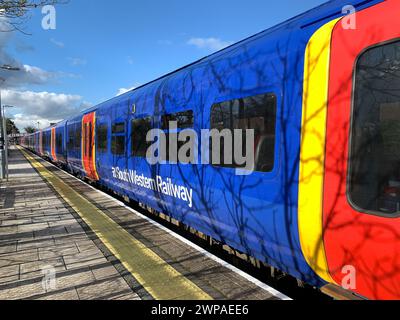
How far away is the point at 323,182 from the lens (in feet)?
9.77

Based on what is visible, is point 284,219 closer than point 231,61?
Yes

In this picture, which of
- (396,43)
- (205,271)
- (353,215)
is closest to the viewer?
(396,43)

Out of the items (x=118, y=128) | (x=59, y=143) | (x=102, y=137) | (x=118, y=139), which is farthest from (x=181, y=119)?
(x=59, y=143)

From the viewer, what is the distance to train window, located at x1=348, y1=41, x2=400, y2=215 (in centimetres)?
251

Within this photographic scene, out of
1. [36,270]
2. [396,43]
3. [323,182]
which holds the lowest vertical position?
[36,270]

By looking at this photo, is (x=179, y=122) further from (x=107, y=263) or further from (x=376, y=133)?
(x=376, y=133)

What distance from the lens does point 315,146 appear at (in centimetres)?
307

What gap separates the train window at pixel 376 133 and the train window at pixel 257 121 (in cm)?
101

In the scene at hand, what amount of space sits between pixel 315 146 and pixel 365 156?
0.46 metres

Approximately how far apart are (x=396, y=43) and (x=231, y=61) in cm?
227
